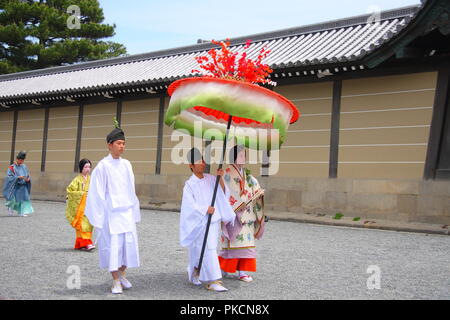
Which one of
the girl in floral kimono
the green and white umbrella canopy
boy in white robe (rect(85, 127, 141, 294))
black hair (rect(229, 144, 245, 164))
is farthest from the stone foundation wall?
boy in white robe (rect(85, 127, 141, 294))

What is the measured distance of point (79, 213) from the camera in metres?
8.10

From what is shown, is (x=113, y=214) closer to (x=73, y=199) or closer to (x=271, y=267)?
(x=271, y=267)

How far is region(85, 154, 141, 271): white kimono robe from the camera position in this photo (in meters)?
5.22

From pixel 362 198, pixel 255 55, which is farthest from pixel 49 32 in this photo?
pixel 362 198

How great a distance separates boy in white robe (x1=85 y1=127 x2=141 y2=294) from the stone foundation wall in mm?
7103

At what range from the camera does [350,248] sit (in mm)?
8023

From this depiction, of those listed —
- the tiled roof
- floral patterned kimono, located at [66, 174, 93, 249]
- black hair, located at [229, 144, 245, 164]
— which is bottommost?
floral patterned kimono, located at [66, 174, 93, 249]

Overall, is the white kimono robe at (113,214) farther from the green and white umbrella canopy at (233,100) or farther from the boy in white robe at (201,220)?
the green and white umbrella canopy at (233,100)

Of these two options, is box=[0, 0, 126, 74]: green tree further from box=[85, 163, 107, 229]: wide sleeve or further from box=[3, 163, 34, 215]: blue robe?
box=[85, 163, 107, 229]: wide sleeve

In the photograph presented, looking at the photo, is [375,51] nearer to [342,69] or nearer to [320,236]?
[342,69]

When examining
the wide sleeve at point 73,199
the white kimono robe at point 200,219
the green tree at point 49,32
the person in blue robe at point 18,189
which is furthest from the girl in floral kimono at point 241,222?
the green tree at point 49,32

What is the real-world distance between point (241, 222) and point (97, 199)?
1610 mm

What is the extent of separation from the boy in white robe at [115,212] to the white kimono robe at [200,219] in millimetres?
524

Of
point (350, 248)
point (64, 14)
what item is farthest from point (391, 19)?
point (64, 14)
